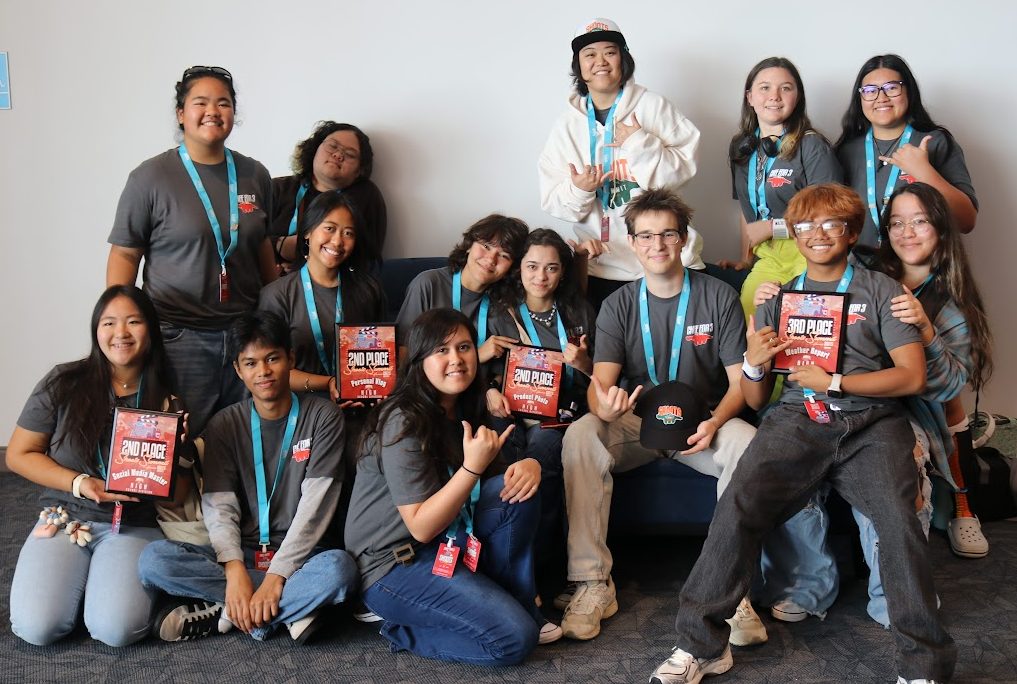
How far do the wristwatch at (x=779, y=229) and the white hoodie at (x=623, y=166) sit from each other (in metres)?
0.33

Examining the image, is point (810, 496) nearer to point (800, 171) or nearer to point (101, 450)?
point (800, 171)

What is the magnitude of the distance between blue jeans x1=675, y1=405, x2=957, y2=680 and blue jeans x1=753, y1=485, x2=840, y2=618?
0.54ft

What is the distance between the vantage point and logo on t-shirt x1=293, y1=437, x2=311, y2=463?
10.1ft

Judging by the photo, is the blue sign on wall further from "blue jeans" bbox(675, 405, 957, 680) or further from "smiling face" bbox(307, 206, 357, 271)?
"blue jeans" bbox(675, 405, 957, 680)

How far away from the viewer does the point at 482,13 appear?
448 centimetres

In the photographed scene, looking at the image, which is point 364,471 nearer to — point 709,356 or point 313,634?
point 313,634

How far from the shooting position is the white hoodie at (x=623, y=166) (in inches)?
154

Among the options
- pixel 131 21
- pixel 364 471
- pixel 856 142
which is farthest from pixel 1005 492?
pixel 131 21

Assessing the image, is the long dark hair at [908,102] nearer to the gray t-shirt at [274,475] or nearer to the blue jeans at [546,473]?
the blue jeans at [546,473]

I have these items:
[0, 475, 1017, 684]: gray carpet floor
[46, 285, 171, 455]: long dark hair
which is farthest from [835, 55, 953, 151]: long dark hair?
[46, 285, 171, 455]: long dark hair

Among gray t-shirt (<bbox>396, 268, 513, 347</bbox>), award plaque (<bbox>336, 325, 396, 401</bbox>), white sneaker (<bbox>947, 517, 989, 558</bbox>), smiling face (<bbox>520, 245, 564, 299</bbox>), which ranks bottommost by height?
white sneaker (<bbox>947, 517, 989, 558</bbox>)

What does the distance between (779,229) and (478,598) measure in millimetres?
2149

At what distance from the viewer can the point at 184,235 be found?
3.48 meters

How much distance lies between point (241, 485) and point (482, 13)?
2.66 metres
